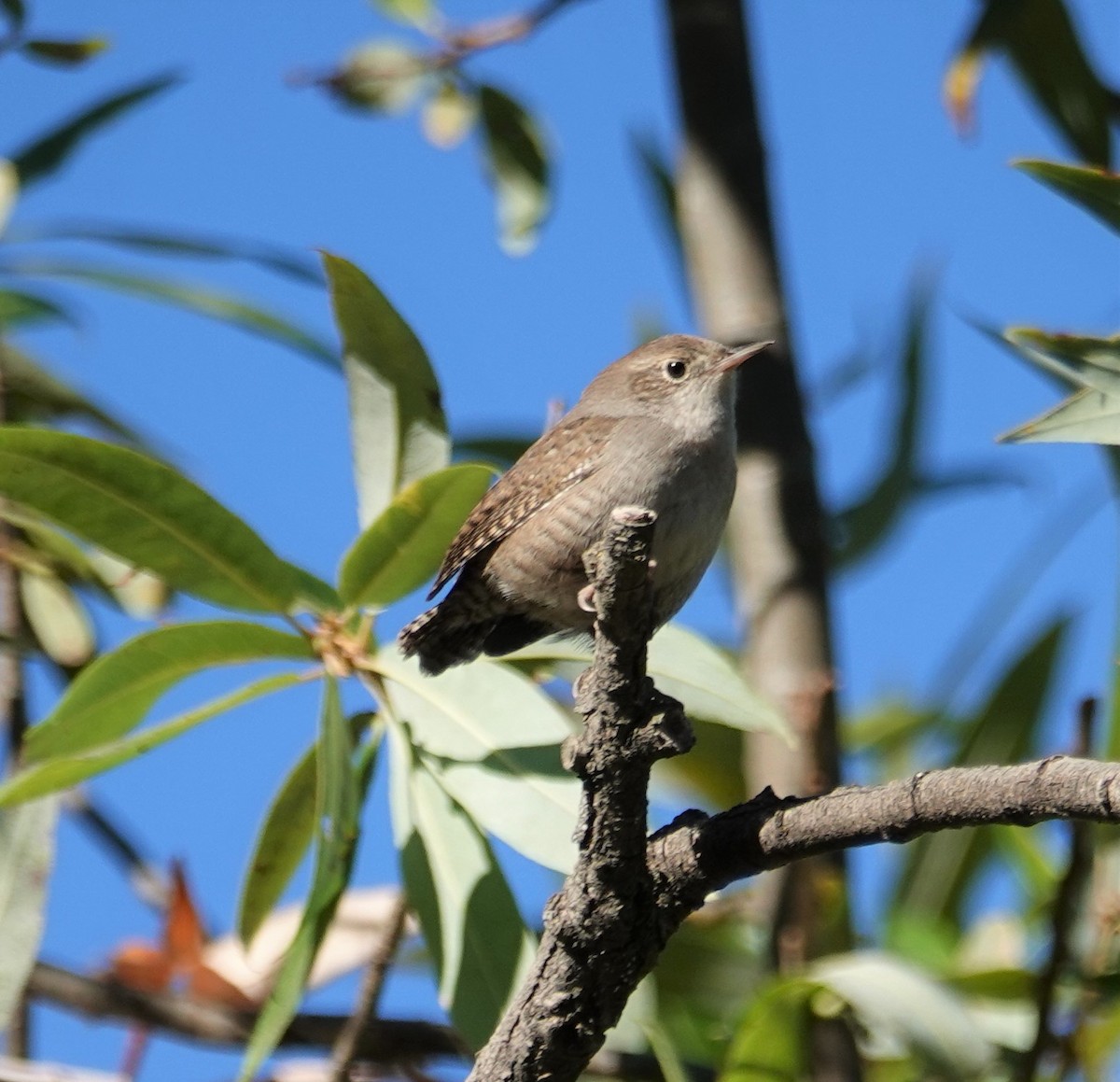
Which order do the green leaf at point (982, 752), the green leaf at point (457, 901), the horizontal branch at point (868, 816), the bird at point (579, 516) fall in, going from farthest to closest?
the green leaf at point (982, 752) → the bird at point (579, 516) → the green leaf at point (457, 901) → the horizontal branch at point (868, 816)

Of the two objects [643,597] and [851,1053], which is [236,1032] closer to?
[851,1053]

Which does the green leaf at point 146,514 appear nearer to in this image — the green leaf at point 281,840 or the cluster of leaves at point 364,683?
the cluster of leaves at point 364,683

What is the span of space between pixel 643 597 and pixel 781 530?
168 cm

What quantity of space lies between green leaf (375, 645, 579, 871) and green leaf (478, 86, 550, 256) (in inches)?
68.5

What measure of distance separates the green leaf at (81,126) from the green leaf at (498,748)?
1862 millimetres

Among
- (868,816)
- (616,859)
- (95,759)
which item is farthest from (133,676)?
(868,816)

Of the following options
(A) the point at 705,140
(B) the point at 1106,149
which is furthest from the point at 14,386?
(B) the point at 1106,149

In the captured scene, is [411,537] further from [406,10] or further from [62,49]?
[406,10]

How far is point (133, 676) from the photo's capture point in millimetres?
2666

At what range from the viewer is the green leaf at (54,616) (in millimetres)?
3527

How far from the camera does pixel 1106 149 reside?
12.3ft

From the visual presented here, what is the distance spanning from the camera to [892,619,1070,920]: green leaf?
11.9 ft

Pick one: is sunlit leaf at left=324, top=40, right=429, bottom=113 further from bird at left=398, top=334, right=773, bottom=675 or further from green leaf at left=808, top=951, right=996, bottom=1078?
green leaf at left=808, top=951, right=996, bottom=1078

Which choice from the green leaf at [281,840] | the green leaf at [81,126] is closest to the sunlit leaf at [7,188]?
the green leaf at [81,126]
